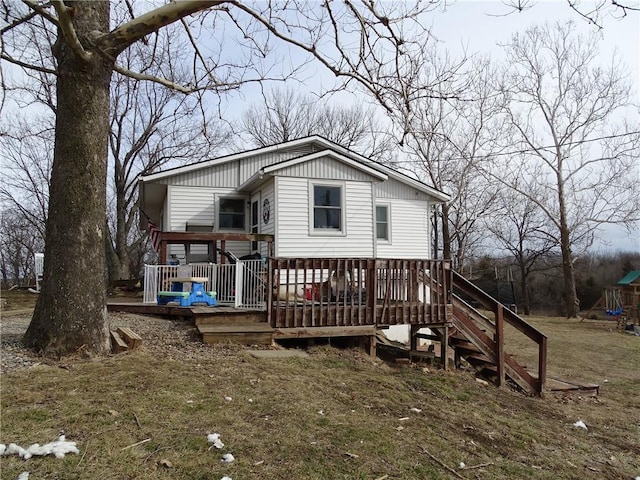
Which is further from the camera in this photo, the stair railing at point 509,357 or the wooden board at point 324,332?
the stair railing at point 509,357

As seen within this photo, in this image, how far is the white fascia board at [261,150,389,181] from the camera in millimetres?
12086

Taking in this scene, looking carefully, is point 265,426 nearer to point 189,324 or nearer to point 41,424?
point 41,424

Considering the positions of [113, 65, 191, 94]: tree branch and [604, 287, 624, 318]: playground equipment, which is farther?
[604, 287, 624, 318]: playground equipment

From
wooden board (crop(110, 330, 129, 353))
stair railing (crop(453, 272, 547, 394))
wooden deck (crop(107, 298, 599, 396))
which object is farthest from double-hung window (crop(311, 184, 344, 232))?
wooden board (crop(110, 330, 129, 353))

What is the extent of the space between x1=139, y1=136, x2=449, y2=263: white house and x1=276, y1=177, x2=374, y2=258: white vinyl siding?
0.09 feet

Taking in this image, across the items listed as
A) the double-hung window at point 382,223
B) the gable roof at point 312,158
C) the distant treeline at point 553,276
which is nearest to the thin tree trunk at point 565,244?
the distant treeline at point 553,276

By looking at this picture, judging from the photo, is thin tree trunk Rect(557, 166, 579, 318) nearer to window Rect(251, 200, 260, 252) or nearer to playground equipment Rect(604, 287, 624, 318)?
playground equipment Rect(604, 287, 624, 318)

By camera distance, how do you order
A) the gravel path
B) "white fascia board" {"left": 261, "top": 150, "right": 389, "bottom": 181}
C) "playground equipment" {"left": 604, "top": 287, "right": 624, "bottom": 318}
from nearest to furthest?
the gravel path
"white fascia board" {"left": 261, "top": 150, "right": 389, "bottom": 181}
"playground equipment" {"left": 604, "top": 287, "right": 624, "bottom": 318}

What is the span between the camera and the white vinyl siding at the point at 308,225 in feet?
40.2

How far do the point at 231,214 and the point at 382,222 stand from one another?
17.0ft

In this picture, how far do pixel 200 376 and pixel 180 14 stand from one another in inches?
167

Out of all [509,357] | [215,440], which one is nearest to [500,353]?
[509,357]

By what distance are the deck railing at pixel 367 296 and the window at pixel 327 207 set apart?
166 inches

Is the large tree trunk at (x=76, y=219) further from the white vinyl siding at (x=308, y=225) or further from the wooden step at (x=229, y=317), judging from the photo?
the white vinyl siding at (x=308, y=225)
